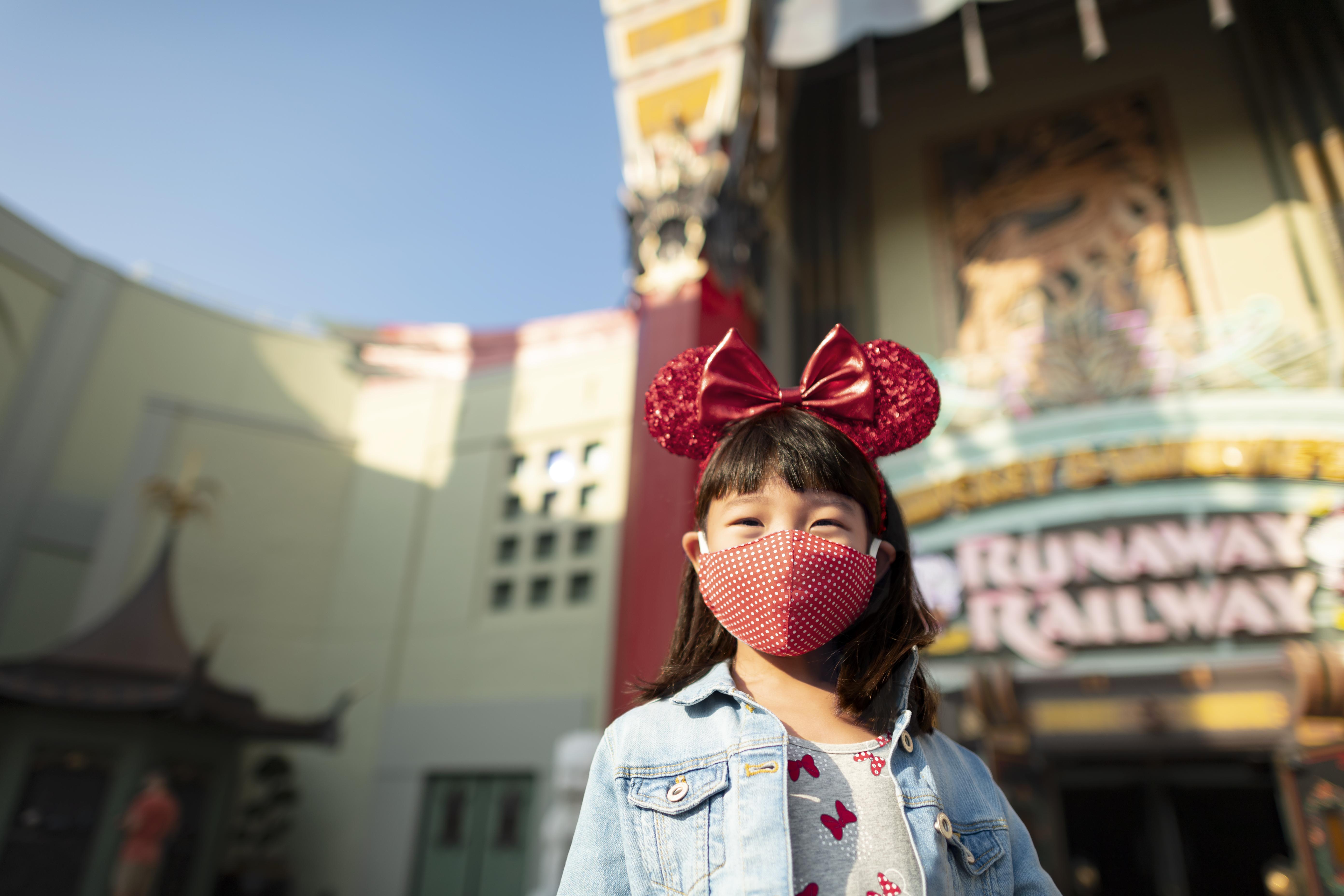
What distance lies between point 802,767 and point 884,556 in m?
0.40

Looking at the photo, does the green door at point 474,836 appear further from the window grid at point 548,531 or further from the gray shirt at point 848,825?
the gray shirt at point 848,825

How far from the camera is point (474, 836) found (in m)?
7.46

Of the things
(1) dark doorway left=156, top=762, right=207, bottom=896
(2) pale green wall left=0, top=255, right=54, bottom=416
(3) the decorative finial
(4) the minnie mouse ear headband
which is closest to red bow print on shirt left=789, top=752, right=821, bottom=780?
(4) the minnie mouse ear headband

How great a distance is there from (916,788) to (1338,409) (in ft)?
15.6

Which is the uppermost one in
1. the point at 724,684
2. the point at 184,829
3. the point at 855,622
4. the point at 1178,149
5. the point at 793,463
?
the point at 1178,149

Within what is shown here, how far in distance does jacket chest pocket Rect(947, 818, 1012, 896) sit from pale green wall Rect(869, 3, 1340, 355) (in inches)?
194

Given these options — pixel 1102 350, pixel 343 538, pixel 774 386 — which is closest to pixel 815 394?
pixel 774 386

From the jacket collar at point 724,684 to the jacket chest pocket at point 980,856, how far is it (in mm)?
185

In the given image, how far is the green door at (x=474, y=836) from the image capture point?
7.22m

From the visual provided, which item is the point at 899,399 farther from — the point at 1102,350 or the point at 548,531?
the point at 548,531

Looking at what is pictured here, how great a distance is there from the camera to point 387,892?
756cm

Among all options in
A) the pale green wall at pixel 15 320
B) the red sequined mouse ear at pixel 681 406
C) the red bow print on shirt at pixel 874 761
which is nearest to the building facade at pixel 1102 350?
the red sequined mouse ear at pixel 681 406

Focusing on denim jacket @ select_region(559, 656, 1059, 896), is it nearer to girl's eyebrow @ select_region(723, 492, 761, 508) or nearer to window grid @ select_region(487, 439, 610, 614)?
girl's eyebrow @ select_region(723, 492, 761, 508)

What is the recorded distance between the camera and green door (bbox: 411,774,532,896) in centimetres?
722
